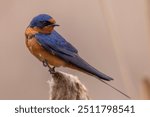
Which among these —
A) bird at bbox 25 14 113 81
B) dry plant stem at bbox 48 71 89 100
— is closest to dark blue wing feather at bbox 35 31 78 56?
bird at bbox 25 14 113 81

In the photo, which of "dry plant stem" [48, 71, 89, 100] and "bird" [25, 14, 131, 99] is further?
"bird" [25, 14, 131, 99]

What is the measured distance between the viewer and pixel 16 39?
28.2 inches

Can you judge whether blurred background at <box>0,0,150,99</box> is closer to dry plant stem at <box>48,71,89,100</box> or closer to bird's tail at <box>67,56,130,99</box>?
bird's tail at <box>67,56,130,99</box>

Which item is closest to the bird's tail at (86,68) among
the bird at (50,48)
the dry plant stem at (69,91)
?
the bird at (50,48)

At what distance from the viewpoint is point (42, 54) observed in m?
0.63

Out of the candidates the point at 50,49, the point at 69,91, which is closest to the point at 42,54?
the point at 50,49

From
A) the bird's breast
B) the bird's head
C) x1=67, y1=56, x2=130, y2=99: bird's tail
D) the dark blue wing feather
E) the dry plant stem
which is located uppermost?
the bird's head

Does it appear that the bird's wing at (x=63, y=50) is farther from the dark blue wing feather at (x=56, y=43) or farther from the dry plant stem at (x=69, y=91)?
the dry plant stem at (x=69, y=91)

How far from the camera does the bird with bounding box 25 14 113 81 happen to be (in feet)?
2.04

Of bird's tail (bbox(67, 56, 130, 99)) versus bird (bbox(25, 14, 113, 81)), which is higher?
bird (bbox(25, 14, 113, 81))

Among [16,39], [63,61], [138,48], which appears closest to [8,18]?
[16,39]

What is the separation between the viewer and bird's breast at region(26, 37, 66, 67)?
62 centimetres

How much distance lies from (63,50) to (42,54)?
0.15 ft

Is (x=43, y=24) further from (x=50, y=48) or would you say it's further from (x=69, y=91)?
(x=69, y=91)
